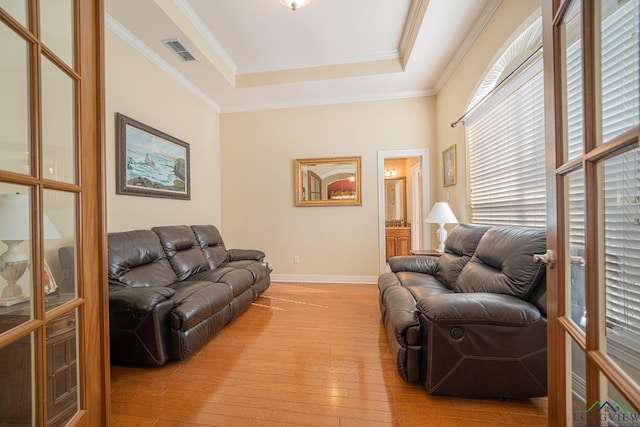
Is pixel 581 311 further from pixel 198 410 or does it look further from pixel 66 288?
pixel 198 410

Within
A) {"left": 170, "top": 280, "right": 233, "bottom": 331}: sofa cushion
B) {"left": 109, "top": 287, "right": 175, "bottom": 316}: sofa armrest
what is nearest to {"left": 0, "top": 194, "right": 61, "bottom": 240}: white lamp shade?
{"left": 109, "top": 287, "right": 175, "bottom": 316}: sofa armrest

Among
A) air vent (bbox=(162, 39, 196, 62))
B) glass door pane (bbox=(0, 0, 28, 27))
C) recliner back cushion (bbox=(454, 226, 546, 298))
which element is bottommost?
recliner back cushion (bbox=(454, 226, 546, 298))

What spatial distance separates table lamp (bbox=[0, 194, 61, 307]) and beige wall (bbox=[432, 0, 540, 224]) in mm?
2923

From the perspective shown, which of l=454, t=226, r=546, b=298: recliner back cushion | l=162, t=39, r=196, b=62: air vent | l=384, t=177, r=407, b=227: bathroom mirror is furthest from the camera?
l=384, t=177, r=407, b=227: bathroom mirror

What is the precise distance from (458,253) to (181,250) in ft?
9.73

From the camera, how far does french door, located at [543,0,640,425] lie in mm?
569

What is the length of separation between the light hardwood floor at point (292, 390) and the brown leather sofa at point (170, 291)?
17 centimetres

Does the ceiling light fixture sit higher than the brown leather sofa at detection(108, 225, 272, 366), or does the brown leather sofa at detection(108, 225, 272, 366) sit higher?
the ceiling light fixture

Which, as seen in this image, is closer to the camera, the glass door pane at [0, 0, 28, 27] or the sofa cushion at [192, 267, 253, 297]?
the glass door pane at [0, 0, 28, 27]

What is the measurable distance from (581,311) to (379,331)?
187 centimetres

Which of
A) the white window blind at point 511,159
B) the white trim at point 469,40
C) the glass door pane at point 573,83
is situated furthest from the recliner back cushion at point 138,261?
the white trim at point 469,40

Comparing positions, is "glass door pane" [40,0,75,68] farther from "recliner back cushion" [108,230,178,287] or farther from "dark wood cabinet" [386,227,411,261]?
"dark wood cabinet" [386,227,411,261]

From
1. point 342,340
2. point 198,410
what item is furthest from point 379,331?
point 198,410

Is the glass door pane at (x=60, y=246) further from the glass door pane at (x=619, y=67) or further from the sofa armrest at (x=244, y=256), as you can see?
the sofa armrest at (x=244, y=256)
